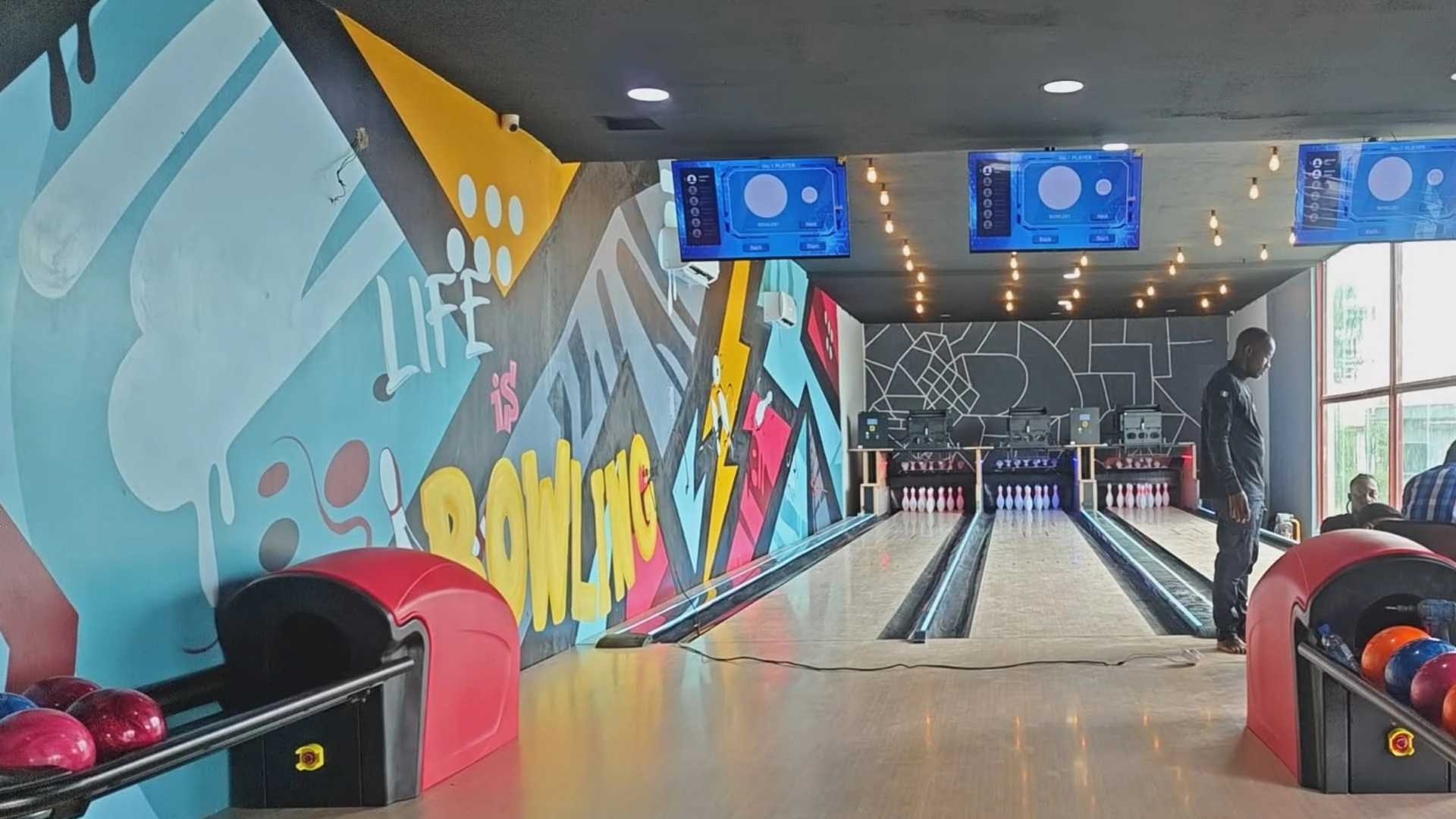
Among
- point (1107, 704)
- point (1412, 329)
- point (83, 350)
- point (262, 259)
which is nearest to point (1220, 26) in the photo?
point (1107, 704)

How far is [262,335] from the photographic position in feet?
9.91

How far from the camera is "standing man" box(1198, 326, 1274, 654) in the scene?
4637 millimetres

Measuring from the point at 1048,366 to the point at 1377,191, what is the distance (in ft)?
32.9

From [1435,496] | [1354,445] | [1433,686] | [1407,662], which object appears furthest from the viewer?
[1354,445]

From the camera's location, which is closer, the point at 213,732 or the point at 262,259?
the point at 213,732

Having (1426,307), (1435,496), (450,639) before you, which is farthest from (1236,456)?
(1426,307)

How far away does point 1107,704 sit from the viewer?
386cm

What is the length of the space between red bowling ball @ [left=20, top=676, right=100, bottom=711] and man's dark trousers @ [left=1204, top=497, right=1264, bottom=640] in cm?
391

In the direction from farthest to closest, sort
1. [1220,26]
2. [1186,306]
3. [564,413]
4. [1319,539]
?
[1186,306], [564,413], [1220,26], [1319,539]

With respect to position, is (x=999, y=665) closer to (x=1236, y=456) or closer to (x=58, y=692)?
(x=1236, y=456)

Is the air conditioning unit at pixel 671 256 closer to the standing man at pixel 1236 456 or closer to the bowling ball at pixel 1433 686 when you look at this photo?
the standing man at pixel 1236 456

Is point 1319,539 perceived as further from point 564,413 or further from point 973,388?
point 973,388

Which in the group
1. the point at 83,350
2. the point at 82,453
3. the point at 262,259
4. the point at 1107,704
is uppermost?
the point at 262,259

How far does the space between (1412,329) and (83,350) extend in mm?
9187
